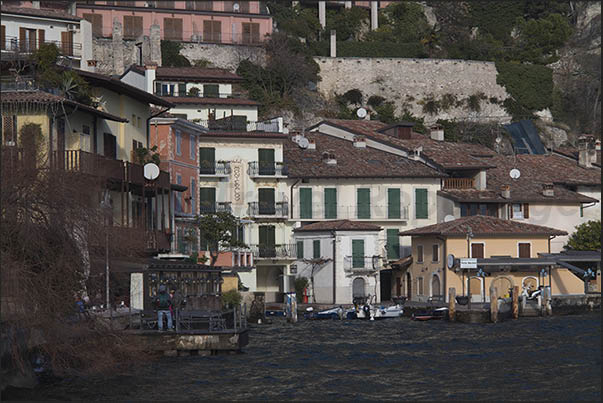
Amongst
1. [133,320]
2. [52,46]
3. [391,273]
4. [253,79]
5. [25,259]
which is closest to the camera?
[25,259]

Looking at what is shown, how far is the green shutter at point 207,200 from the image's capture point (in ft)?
227

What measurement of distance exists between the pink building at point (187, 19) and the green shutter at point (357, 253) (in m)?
31.1

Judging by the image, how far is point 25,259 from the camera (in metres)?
30.4

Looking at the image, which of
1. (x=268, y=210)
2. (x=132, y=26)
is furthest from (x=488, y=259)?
(x=132, y=26)

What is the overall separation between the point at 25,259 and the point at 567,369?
16.3 metres

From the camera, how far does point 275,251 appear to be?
71.4 meters

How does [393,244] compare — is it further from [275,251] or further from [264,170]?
[264,170]

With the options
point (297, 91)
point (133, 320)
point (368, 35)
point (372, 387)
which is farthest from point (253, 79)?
point (372, 387)

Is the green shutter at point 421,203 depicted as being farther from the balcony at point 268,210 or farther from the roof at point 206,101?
the roof at point 206,101

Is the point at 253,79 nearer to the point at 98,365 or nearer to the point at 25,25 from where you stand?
the point at 25,25

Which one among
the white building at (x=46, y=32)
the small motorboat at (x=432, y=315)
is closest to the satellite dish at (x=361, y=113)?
the white building at (x=46, y=32)

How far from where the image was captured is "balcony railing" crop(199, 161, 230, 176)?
70.4m

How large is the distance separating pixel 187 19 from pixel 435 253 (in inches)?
1477

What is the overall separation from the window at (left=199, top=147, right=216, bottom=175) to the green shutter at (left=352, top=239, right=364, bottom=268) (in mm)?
8882
